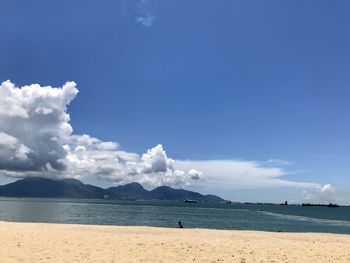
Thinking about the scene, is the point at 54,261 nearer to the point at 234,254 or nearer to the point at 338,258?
the point at 234,254

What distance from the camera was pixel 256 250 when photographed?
23.3 meters

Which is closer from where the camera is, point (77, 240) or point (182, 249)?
point (182, 249)

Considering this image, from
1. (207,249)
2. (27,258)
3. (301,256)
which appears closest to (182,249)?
(207,249)

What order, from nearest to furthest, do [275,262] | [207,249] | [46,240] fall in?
1. [275,262]
2. [207,249]
3. [46,240]

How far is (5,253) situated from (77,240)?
233 inches

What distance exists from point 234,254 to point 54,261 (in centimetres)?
949

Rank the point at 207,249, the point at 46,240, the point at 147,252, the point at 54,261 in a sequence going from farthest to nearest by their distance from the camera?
the point at 46,240 < the point at 207,249 < the point at 147,252 < the point at 54,261

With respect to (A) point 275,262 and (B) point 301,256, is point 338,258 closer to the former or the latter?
(B) point 301,256

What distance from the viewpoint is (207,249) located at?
23.0m

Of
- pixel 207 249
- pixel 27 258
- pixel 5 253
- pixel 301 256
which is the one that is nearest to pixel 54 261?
pixel 27 258

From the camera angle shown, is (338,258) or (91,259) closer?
(91,259)

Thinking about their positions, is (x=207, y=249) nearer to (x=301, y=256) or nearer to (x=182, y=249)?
(x=182, y=249)

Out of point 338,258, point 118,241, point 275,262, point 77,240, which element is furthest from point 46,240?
point 338,258

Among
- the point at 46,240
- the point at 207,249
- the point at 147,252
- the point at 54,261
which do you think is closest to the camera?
the point at 54,261
